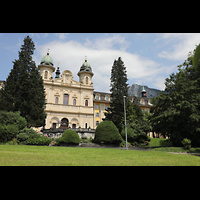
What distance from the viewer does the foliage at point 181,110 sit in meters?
23.4

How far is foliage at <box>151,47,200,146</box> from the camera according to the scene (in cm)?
2344

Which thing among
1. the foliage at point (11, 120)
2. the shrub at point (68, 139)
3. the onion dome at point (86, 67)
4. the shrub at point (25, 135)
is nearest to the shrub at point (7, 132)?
the shrub at point (25, 135)

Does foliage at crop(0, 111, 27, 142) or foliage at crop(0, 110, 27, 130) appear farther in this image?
foliage at crop(0, 110, 27, 130)

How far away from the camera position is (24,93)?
27.6 m

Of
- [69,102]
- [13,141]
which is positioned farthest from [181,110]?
[69,102]

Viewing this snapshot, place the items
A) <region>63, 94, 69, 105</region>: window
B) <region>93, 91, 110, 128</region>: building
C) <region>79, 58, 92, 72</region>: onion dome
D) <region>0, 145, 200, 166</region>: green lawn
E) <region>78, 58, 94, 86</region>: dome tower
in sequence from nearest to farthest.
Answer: <region>0, 145, 200, 166</region>: green lawn, <region>63, 94, 69, 105</region>: window, <region>78, 58, 94, 86</region>: dome tower, <region>79, 58, 92, 72</region>: onion dome, <region>93, 91, 110, 128</region>: building

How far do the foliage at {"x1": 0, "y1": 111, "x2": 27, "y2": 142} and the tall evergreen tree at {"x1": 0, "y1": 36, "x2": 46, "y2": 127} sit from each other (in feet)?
9.96

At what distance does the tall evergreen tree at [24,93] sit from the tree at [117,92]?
15.8 m

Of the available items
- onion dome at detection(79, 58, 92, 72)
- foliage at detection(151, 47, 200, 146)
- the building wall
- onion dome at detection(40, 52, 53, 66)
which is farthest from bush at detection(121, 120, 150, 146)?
onion dome at detection(40, 52, 53, 66)

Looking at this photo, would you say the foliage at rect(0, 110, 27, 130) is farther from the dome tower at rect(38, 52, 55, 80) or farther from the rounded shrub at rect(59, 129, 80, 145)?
the dome tower at rect(38, 52, 55, 80)
